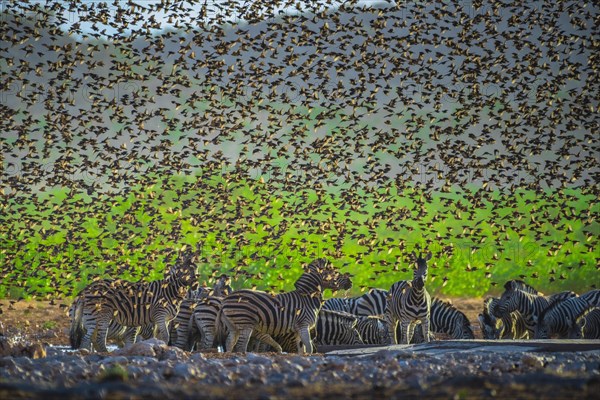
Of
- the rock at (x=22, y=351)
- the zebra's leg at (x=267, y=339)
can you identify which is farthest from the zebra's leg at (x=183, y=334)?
the rock at (x=22, y=351)

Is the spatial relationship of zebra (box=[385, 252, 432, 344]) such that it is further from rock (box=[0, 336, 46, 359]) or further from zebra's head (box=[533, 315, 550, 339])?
rock (box=[0, 336, 46, 359])

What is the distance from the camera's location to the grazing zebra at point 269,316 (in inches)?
719

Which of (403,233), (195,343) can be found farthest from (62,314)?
(403,233)

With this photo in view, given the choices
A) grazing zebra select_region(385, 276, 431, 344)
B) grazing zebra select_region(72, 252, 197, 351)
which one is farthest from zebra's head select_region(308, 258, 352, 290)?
grazing zebra select_region(72, 252, 197, 351)

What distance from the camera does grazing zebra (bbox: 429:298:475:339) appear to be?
22781mm

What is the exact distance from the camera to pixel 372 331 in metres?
21.6

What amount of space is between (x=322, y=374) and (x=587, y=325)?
37.4 feet

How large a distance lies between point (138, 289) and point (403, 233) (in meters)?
32.9

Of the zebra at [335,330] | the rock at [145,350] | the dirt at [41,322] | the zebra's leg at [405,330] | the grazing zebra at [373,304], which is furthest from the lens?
the grazing zebra at [373,304]

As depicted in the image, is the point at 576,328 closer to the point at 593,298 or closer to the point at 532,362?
the point at 593,298

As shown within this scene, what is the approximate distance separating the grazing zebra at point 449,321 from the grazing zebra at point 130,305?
7.29 m

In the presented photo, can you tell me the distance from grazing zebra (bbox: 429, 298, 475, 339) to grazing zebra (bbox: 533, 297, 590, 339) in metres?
1.76

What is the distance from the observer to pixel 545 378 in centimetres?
989

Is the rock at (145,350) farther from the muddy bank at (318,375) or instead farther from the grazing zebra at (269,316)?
the grazing zebra at (269,316)
